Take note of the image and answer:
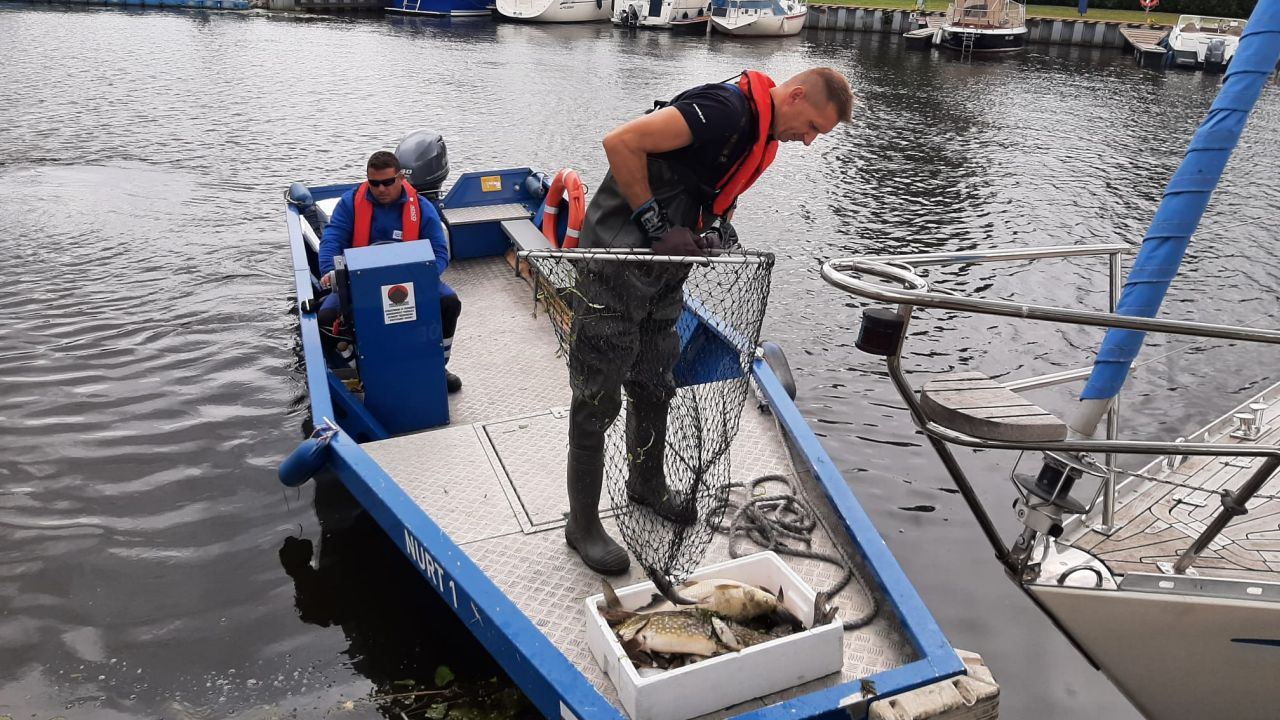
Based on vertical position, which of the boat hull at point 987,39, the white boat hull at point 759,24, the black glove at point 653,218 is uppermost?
the white boat hull at point 759,24

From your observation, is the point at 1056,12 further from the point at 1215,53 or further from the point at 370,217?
the point at 370,217

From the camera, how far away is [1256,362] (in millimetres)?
9555

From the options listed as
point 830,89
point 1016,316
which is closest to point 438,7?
point 830,89

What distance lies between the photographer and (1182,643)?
159 inches

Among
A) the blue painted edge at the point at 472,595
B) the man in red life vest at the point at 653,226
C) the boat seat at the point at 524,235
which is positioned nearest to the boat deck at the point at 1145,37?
the boat seat at the point at 524,235

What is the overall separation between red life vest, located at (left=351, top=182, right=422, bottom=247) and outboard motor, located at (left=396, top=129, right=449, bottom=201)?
6.49 feet

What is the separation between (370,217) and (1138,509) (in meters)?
5.13

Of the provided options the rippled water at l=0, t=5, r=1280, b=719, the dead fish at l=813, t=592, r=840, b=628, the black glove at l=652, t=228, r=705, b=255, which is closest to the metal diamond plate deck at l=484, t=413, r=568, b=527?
the rippled water at l=0, t=5, r=1280, b=719

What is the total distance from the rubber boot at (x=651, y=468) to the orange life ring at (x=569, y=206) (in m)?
3.13

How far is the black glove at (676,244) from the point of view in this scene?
3617mm

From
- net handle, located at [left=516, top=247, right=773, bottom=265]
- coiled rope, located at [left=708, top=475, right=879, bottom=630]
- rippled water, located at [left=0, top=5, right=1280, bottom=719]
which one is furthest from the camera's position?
rippled water, located at [left=0, top=5, right=1280, bottom=719]

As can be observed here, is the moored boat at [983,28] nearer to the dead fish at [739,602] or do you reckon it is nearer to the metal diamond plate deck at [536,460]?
the metal diamond plate deck at [536,460]

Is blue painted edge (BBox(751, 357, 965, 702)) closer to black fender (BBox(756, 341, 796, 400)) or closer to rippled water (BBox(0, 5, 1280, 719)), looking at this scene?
black fender (BBox(756, 341, 796, 400))

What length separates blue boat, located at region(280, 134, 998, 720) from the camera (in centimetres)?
362
